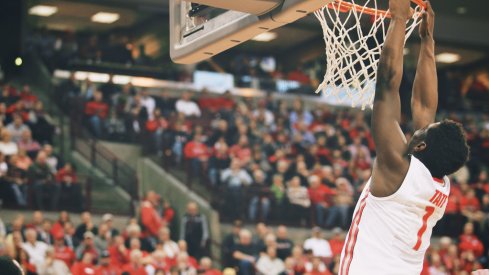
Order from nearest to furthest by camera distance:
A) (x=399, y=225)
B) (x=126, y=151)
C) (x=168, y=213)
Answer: (x=399, y=225), (x=168, y=213), (x=126, y=151)

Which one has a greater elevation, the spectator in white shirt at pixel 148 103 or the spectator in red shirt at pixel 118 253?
the spectator in white shirt at pixel 148 103

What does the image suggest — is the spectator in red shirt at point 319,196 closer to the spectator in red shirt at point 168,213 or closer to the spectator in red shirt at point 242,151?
the spectator in red shirt at point 242,151

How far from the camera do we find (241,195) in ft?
58.9

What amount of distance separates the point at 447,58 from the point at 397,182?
23.5 metres

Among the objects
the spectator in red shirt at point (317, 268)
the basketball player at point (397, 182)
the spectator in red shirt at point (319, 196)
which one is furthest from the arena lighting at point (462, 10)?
the basketball player at point (397, 182)

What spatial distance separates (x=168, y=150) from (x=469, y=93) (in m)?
11.1

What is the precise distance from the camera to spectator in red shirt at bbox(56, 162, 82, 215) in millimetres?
16516

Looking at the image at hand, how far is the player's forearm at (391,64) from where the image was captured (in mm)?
4434

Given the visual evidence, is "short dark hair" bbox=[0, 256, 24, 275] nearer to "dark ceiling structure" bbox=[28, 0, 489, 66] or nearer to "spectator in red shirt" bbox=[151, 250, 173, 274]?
"spectator in red shirt" bbox=[151, 250, 173, 274]

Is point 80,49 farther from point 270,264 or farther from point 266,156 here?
point 270,264

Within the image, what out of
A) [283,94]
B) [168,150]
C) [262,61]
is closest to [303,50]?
[262,61]

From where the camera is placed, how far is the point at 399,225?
448 cm

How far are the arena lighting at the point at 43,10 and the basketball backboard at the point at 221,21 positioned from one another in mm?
17878

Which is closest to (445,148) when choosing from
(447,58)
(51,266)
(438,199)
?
(438,199)
